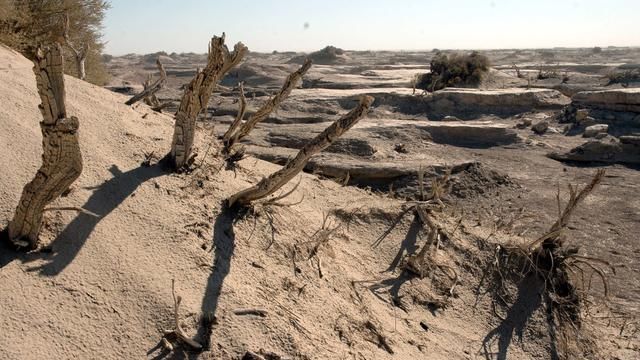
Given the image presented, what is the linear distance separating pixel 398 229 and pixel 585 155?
254 inches

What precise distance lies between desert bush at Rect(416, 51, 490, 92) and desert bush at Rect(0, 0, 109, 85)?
835 cm

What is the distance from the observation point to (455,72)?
1582 cm

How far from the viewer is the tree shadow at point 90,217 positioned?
271cm

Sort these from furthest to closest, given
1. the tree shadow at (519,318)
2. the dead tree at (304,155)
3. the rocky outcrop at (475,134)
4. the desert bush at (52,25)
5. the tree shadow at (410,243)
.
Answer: the rocky outcrop at (475,134)
the desert bush at (52,25)
the tree shadow at (410,243)
the tree shadow at (519,318)
the dead tree at (304,155)

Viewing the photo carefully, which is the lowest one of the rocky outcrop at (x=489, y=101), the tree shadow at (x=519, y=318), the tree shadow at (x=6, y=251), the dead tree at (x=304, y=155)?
the tree shadow at (x=519, y=318)

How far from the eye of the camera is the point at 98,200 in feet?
10.3

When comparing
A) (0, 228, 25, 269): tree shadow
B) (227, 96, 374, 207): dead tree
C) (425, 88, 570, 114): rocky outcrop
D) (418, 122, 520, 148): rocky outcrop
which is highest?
(227, 96, 374, 207): dead tree

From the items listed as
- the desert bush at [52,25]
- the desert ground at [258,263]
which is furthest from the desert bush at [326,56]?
the desert ground at [258,263]

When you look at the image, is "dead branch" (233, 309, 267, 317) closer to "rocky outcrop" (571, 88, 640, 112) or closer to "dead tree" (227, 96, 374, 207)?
"dead tree" (227, 96, 374, 207)

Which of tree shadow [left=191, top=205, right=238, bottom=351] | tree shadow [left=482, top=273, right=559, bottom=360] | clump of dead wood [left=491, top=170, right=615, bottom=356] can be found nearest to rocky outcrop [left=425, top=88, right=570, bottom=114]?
clump of dead wood [left=491, top=170, right=615, bottom=356]

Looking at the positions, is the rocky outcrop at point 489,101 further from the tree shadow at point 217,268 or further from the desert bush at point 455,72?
the tree shadow at point 217,268

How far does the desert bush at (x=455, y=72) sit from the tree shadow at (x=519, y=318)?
11175mm

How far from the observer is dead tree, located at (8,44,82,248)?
228 cm

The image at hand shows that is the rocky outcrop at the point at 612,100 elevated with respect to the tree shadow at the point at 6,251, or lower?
lower
